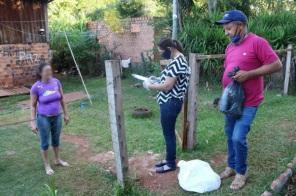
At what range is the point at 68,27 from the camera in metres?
18.1

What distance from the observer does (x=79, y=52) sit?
16.1 meters

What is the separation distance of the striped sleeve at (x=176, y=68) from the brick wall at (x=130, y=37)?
1022cm

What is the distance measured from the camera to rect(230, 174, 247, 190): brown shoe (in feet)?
14.1

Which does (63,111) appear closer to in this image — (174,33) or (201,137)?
(201,137)

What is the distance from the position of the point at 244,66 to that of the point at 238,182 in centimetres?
127

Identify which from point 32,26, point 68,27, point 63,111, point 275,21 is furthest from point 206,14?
point 63,111

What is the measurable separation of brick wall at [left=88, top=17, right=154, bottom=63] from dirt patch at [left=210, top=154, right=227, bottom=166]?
958 centimetres

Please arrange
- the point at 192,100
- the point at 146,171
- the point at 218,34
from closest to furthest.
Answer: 1. the point at 146,171
2. the point at 192,100
3. the point at 218,34

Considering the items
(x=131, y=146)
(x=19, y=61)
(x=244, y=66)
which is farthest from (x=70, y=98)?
(x=244, y=66)

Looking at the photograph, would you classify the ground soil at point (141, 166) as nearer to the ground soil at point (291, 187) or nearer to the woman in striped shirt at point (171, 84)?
the woman in striped shirt at point (171, 84)

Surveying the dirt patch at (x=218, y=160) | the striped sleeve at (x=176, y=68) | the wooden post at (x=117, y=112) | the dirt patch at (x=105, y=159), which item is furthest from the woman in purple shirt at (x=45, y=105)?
the dirt patch at (x=218, y=160)

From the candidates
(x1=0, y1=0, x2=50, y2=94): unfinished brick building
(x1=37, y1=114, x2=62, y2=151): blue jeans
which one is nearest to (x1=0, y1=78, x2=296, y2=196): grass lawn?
(x1=37, y1=114, x2=62, y2=151): blue jeans

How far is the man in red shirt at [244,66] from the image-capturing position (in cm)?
388

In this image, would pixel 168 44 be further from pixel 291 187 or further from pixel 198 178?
pixel 291 187
